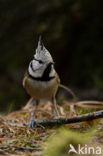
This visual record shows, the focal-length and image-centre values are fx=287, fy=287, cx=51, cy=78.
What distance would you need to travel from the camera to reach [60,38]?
18.5ft

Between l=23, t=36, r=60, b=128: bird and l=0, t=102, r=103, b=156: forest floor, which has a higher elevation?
l=23, t=36, r=60, b=128: bird

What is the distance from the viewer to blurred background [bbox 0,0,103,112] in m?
4.92

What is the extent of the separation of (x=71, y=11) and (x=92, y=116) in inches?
126

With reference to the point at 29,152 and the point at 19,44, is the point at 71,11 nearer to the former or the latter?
the point at 19,44

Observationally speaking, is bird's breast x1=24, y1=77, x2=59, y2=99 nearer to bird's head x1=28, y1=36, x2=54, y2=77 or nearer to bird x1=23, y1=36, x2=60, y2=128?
bird x1=23, y1=36, x2=60, y2=128

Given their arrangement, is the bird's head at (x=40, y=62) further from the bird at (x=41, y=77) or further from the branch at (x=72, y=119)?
the branch at (x=72, y=119)

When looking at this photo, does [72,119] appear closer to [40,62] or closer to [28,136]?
[28,136]

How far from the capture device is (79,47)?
566 centimetres

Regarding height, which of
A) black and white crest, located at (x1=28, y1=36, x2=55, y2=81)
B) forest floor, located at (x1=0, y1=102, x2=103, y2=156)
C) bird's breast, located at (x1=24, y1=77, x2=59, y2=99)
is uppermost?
black and white crest, located at (x1=28, y1=36, x2=55, y2=81)

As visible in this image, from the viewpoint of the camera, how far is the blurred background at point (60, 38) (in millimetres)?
4922

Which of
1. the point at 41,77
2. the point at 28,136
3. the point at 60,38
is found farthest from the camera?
the point at 60,38

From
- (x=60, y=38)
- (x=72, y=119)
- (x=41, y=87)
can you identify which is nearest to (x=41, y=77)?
(x=41, y=87)

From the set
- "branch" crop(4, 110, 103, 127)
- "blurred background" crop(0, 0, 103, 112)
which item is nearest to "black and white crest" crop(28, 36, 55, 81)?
"branch" crop(4, 110, 103, 127)

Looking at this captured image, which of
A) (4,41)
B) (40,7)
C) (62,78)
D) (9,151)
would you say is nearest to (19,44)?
(4,41)
